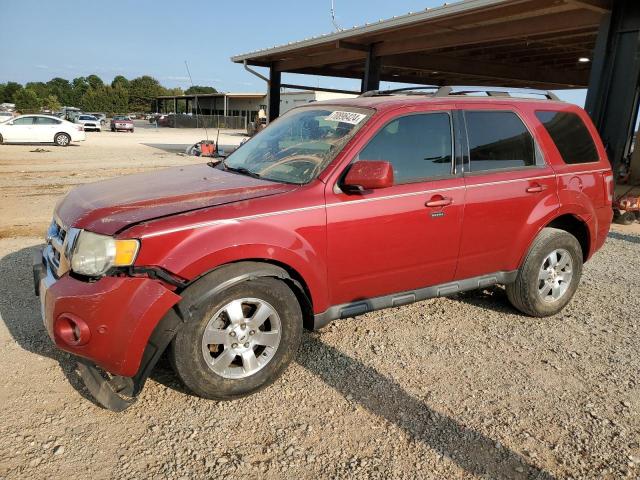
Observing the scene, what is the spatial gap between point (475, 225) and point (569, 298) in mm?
1510

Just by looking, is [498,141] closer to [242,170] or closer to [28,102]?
[242,170]

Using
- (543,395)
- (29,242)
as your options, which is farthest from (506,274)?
(29,242)

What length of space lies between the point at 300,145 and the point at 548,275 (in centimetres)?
252

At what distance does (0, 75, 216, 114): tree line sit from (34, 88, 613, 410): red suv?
76631 millimetres

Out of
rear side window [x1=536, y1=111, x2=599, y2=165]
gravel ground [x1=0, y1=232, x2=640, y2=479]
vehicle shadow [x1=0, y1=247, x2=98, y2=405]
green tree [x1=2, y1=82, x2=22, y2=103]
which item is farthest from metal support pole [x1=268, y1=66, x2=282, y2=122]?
green tree [x1=2, y1=82, x2=22, y2=103]

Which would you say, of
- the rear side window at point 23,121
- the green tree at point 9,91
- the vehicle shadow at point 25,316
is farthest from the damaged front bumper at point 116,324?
the green tree at point 9,91

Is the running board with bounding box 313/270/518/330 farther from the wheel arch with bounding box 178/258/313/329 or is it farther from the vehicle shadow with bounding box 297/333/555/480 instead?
the vehicle shadow with bounding box 297/333/555/480

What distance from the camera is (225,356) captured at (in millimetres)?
2898

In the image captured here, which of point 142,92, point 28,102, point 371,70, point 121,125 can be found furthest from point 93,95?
point 371,70

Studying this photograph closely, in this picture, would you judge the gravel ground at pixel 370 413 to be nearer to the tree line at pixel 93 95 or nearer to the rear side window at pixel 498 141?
the rear side window at pixel 498 141

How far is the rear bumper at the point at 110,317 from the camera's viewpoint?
2.55 meters

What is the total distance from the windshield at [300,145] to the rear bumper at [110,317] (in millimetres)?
1235

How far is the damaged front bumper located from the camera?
2553 mm

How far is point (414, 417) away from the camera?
2.87 m
